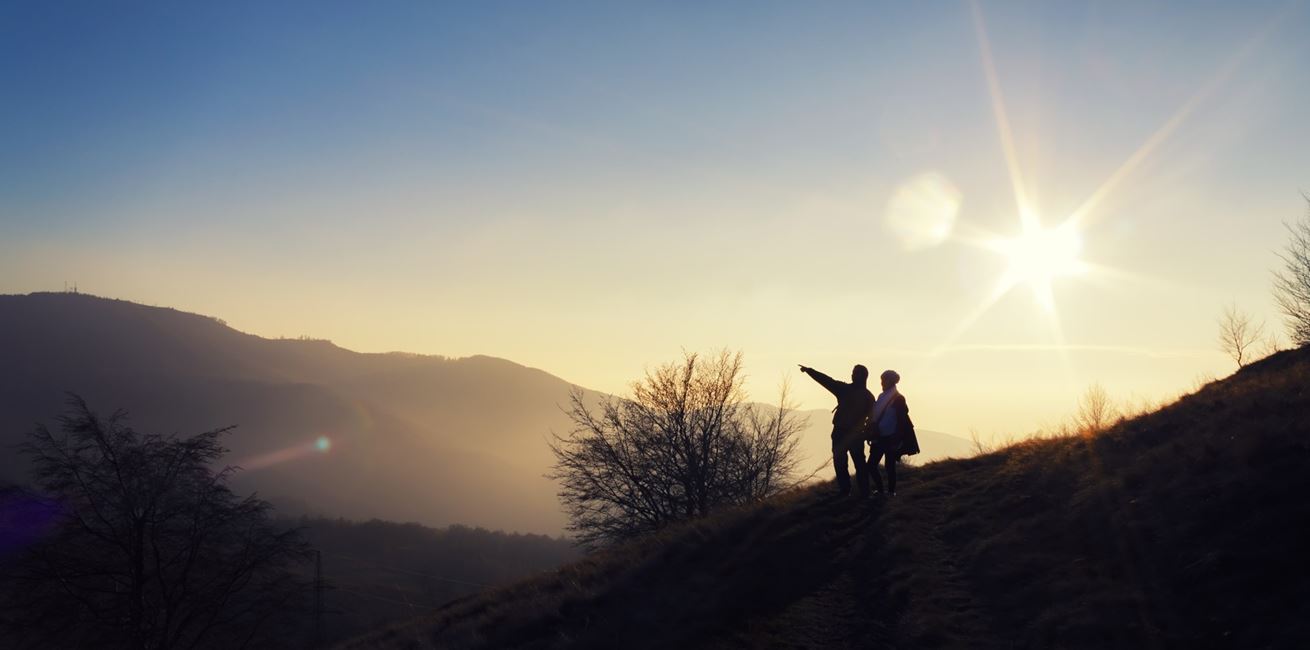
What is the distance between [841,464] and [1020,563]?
536 centimetres

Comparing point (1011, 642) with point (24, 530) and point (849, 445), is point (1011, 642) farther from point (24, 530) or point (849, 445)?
point (24, 530)

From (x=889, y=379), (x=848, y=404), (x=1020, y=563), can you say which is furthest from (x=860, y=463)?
(x=1020, y=563)

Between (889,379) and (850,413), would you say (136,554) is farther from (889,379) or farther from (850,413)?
(889,379)

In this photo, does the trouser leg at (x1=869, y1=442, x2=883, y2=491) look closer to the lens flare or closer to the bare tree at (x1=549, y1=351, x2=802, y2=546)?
the bare tree at (x1=549, y1=351, x2=802, y2=546)

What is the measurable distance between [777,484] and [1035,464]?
16694 millimetres

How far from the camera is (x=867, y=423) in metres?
14.5

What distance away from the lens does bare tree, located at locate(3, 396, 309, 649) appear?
1681 cm

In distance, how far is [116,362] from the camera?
182m

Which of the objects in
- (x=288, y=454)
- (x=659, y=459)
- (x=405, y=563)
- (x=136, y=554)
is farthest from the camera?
(x=288, y=454)

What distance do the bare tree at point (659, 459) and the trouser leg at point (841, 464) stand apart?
10.8m

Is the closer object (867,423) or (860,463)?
(867,423)

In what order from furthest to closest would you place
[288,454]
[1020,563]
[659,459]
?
[288,454]
[659,459]
[1020,563]

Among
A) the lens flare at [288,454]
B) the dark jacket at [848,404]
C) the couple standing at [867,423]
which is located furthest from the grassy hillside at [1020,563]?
the lens flare at [288,454]

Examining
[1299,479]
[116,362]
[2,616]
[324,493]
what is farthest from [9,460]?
[1299,479]
